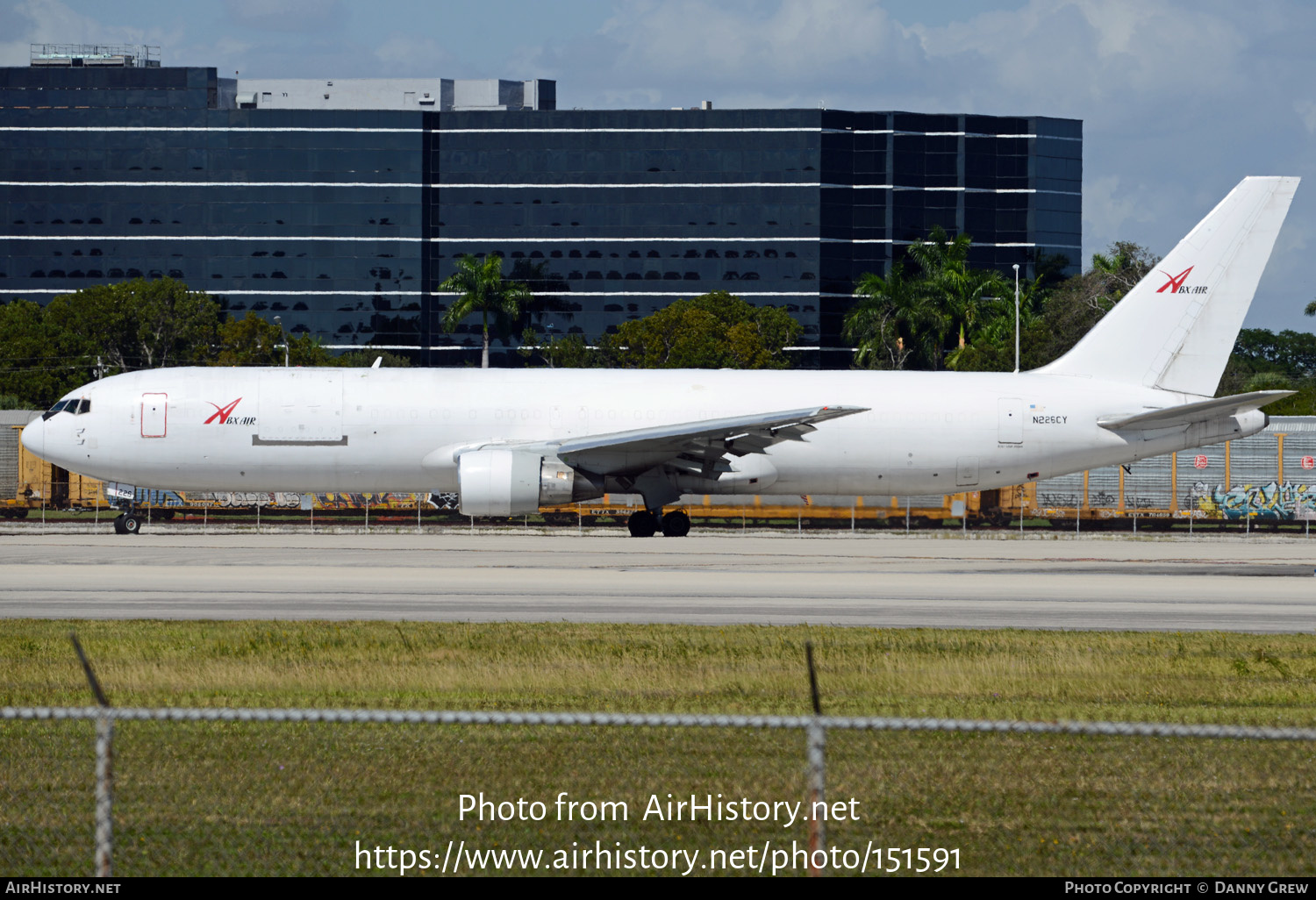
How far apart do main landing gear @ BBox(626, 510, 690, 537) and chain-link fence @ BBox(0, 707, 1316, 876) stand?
27.7m

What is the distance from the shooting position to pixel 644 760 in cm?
1070

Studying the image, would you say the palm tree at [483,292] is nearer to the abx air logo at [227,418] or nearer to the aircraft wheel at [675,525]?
the aircraft wheel at [675,525]

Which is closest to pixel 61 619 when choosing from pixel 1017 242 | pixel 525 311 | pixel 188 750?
pixel 188 750

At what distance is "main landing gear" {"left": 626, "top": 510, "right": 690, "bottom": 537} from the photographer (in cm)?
3984

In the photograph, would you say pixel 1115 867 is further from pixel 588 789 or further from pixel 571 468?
pixel 571 468

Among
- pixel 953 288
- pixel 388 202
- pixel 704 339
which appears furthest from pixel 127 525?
pixel 388 202

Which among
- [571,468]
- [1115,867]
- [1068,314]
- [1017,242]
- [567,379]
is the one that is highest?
[1017,242]

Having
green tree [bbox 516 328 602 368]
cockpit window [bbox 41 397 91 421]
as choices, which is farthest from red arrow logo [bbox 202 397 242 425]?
green tree [bbox 516 328 602 368]

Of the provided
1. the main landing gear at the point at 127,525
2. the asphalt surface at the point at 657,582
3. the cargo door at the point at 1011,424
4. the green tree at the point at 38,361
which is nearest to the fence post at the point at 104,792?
the asphalt surface at the point at 657,582

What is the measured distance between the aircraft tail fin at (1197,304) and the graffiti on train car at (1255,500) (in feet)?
47.3

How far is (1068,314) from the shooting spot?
10075cm

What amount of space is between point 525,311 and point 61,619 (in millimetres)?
136093

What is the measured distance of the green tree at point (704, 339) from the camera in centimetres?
12000

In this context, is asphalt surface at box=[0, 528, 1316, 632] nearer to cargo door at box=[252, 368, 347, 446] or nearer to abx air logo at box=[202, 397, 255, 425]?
cargo door at box=[252, 368, 347, 446]
